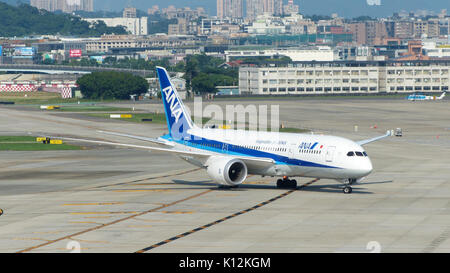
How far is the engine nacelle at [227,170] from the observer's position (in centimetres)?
6750

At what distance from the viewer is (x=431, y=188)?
70.4 m

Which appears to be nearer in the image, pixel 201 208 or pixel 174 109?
pixel 201 208

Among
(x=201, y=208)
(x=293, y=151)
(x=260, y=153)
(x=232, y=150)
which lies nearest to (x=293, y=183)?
(x=260, y=153)

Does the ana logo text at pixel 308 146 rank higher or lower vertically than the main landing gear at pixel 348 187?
higher

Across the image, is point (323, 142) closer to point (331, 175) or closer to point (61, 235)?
point (331, 175)

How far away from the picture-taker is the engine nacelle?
67.5 m

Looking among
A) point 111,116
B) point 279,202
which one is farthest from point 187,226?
point 111,116

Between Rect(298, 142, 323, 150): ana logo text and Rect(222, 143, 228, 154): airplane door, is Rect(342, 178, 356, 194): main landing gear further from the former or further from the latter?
Rect(222, 143, 228, 154): airplane door

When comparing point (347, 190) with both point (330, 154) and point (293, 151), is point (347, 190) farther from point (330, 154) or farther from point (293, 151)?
point (293, 151)

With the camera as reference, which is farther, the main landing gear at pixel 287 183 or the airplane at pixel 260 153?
the main landing gear at pixel 287 183

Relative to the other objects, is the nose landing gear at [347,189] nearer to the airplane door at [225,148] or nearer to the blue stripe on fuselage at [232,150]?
the blue stripe on fuselage at [232,150]

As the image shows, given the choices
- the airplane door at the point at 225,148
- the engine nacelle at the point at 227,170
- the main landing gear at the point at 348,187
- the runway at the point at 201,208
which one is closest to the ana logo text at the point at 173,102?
the airplane door at the point at 225,148

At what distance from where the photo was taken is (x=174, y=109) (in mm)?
75000

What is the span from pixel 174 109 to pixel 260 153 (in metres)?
10.1
